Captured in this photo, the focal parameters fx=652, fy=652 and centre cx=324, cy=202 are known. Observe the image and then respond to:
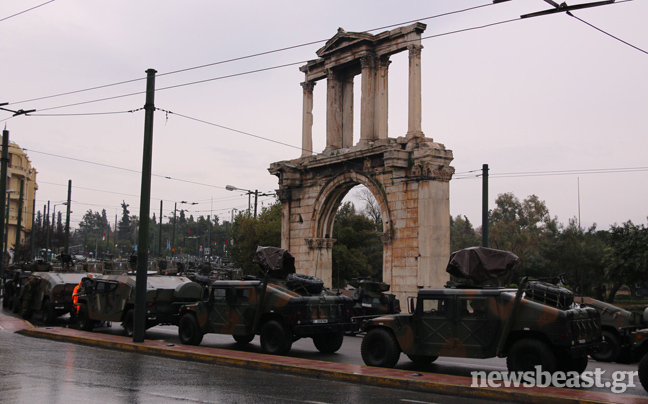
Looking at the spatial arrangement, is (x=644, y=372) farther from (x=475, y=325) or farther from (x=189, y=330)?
(x=189, y=330)

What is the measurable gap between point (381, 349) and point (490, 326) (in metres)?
2.40

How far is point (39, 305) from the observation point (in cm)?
2558

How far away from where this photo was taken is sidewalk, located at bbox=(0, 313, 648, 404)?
1005 cm

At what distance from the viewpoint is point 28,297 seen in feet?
85.9

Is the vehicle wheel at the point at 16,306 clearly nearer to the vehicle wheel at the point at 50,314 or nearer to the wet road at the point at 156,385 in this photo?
the vehicle wheel at the point at 50,314

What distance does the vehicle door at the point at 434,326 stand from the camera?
12.7 meters

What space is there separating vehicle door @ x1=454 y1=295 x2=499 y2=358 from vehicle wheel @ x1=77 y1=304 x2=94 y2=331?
544 inches

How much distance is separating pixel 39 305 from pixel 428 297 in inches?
724

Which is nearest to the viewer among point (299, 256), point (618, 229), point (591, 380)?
point (591, 380)

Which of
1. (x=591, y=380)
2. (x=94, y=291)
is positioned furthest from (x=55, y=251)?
(x=591, y=380)

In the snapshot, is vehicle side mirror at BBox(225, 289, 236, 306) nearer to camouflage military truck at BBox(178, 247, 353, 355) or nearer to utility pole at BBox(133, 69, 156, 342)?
camouflage military truck at BBox(178, 247, 353, 355)

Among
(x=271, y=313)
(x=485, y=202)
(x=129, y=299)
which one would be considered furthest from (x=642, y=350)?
(x=129, y=299)

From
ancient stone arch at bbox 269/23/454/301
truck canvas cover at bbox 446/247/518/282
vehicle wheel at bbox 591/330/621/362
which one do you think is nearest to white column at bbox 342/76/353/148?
ancient stone arch at bbox 269/23/454/301

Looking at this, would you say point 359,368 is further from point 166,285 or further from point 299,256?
point 299,256
